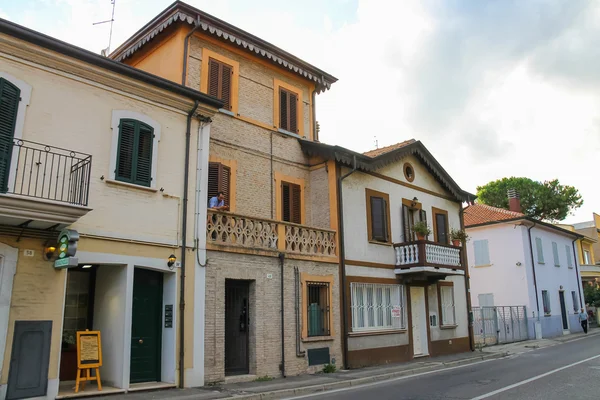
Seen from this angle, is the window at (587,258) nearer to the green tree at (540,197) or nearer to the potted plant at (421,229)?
the green tree at (540,197)

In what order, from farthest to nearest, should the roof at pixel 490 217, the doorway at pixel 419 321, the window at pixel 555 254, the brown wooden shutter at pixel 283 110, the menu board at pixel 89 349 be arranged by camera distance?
the window at pixel 555 254
the roof at pixel 490 217
the doorway at pixel 419 321
the brown wooden shutter at pixel 283 110
the menu board at pixel 89 349

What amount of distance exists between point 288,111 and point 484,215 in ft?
63.4

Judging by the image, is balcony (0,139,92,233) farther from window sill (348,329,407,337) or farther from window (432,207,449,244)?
window (432,207,449,244)

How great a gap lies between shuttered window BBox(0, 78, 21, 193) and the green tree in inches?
1828

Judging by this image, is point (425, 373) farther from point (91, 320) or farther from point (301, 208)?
point (91, 320)

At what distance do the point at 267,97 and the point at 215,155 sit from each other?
10.6ft

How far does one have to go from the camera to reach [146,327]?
38.7ft

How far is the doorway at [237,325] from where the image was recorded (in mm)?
13562

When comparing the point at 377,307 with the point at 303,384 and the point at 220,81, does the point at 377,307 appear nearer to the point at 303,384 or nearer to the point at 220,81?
the point at 303,384

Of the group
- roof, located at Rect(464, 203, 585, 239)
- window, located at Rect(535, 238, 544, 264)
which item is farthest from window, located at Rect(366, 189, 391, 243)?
window, located at Rect(535, 238, 544, 264)

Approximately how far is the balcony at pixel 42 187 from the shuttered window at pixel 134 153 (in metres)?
0.94

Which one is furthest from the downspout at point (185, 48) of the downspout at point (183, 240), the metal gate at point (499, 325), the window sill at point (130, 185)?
the metal gate at point (499, 325)

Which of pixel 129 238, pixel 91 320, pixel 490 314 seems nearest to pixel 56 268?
pixel 129 238

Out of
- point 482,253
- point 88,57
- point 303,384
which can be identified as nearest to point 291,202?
point 303,384
